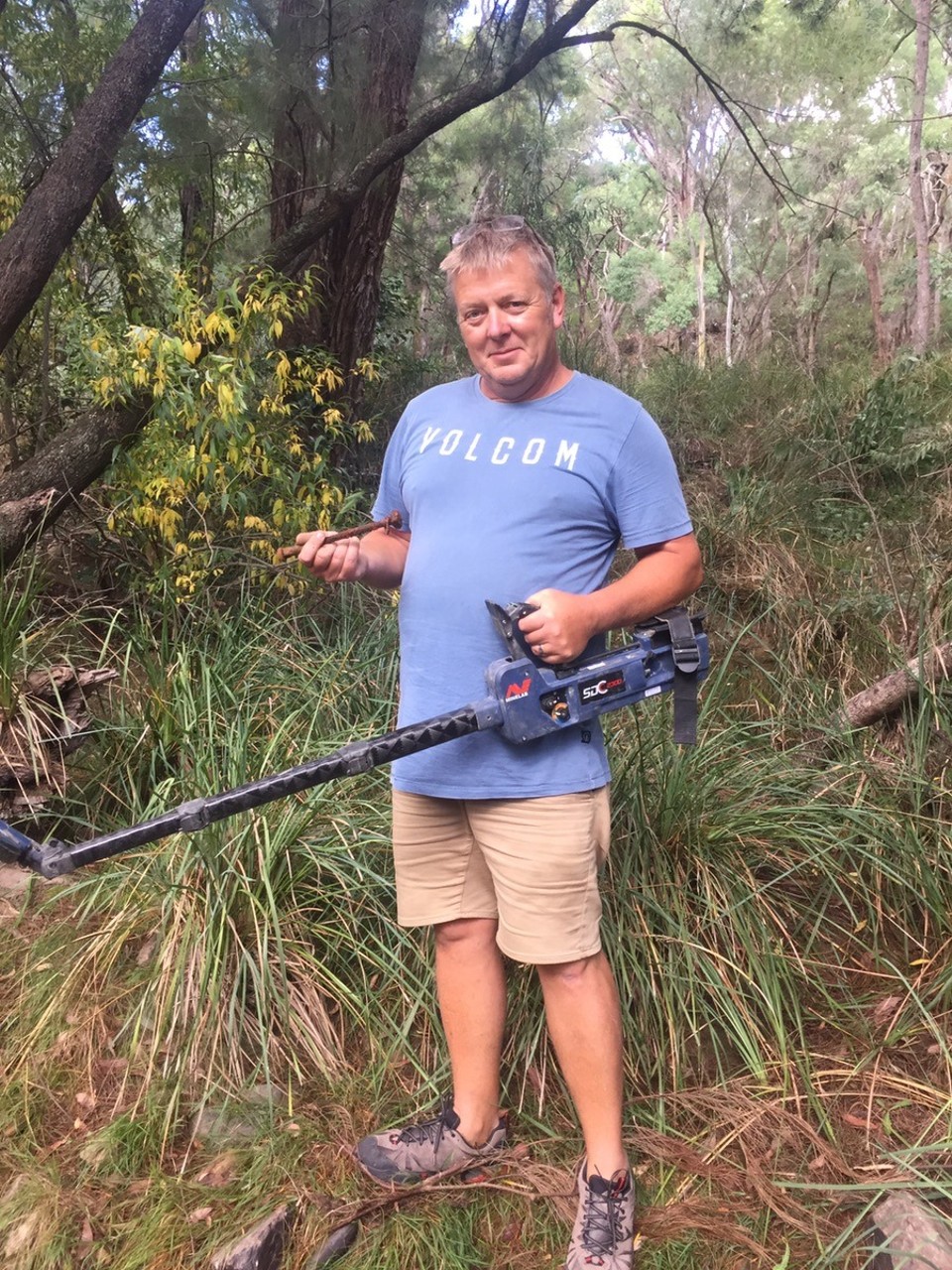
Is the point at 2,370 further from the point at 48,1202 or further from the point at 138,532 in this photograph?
the point at 48,1202

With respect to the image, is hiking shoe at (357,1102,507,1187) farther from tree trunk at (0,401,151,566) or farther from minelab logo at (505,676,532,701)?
tree trunk at (0,401,151,566)

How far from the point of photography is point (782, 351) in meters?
10.0

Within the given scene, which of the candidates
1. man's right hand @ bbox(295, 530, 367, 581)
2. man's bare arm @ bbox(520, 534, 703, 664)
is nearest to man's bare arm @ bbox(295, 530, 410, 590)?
man's right hand @ bbox(295, 530, 367, 581)

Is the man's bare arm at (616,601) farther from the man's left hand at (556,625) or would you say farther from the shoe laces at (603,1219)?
the shoe laces at (603,1219)

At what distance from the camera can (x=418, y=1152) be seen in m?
2.23

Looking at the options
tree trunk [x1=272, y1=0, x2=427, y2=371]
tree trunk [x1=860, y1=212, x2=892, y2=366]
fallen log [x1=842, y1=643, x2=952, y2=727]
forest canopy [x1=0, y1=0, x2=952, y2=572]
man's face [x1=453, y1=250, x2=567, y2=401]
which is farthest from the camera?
tree trunk [x1=860, y1=212, x2=892, y2=366]

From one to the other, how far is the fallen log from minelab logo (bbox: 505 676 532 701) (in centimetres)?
188

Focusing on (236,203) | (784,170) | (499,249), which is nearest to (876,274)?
(784,170)

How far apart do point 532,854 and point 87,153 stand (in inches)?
142

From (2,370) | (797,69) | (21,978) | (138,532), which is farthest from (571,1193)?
(797,69)

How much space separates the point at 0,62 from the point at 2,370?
5.09 feet

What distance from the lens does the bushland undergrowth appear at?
216 centimetres

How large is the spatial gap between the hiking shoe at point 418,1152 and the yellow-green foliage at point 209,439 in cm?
233

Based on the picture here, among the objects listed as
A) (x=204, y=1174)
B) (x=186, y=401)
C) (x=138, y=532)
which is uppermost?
(x=186, y=401)
